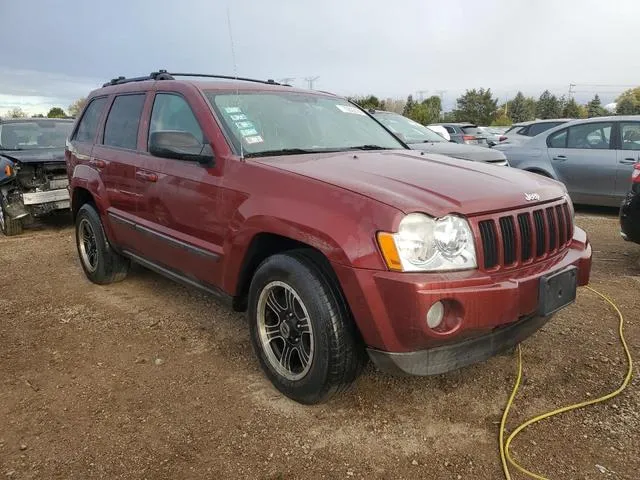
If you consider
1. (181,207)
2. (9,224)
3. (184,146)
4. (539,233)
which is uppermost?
(184,146)

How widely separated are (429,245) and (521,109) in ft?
215

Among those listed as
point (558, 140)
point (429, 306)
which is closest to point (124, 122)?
point (429, 306)

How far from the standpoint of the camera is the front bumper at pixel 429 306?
88.2 inches

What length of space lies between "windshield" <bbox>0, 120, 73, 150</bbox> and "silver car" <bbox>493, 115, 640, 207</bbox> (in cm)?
745

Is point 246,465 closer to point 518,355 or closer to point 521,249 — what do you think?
point 521,249

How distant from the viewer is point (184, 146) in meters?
3.13

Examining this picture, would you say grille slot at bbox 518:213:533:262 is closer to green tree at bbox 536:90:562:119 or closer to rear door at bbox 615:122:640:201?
rear door at bbox 615:122:640:201

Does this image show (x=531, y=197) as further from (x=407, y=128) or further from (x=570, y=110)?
(x=570, y=110)

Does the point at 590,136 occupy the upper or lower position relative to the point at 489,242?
upper

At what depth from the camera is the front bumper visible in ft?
7.35

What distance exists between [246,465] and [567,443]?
1529mm

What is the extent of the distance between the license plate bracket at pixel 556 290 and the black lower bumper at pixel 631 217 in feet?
8.39

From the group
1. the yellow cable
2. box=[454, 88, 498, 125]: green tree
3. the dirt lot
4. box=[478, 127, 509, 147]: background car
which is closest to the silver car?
box=[478, 127, 509, 147]: background car

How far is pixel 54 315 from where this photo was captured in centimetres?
423
